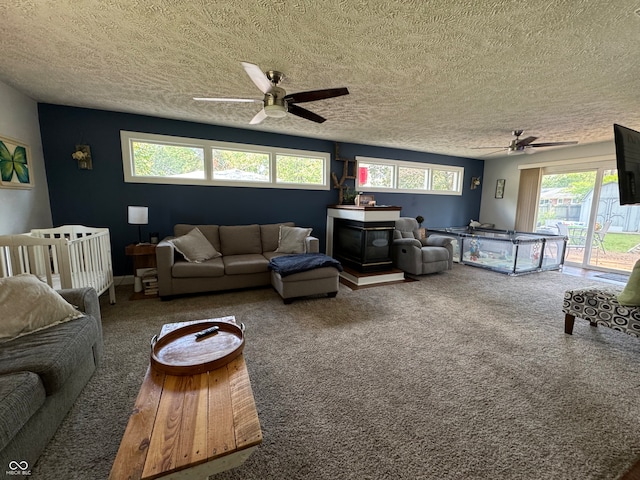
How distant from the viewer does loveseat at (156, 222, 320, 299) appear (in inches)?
128

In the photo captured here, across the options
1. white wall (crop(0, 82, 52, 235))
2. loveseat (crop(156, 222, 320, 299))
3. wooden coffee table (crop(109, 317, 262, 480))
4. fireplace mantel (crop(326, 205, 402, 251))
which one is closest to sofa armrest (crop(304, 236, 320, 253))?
loveseat (crop(156, 222, 320, 299))

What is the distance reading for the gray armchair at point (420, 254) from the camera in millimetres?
4504

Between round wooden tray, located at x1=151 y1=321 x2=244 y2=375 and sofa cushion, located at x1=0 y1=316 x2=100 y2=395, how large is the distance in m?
0.42

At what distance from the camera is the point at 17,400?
1.10 m

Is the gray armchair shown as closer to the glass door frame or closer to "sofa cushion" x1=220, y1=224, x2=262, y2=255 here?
"sofa cushion" x1=220, y1=224, x2=262, y2=255

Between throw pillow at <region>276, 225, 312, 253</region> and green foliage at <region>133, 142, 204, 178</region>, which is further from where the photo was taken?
throw pillow at <region>276, 225, 312, 253</region>

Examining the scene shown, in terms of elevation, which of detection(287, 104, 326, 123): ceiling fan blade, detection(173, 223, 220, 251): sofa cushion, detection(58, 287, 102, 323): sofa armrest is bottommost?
detection(58, 287, 102, 323): sofa armrest

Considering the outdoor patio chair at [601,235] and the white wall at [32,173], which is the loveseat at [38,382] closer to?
the white wall at [32,173]

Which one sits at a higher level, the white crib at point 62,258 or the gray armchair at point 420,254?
the white crib at point 62,258

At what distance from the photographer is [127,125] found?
12.3 feet

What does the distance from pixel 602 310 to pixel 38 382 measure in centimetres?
396

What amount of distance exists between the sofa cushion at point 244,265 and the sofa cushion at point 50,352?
1.80 meters

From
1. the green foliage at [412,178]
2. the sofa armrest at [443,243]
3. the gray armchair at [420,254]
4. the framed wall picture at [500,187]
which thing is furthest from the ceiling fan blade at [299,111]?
the framed wall picture at [500,187]

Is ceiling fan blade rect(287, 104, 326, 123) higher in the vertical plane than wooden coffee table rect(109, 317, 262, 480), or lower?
higher
